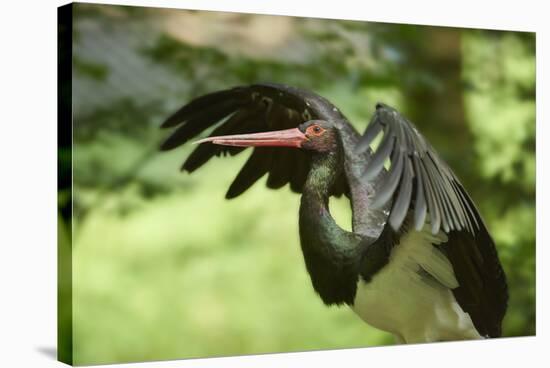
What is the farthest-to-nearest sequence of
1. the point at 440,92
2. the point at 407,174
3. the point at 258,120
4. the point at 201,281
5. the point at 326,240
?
the point at 440,92
the point at 258,120
the point at 326,240
the point at 201,281
the point at 407,174

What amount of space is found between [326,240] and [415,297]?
0.56 m

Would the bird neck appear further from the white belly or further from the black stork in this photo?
the white belly

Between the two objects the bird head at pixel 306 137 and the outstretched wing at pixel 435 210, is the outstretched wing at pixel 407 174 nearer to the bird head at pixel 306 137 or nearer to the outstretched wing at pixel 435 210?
the outstretched wing at pixel 435 210

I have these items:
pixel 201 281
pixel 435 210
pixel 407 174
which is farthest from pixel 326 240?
pixel 407 174

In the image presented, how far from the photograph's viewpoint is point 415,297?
5.55 metres

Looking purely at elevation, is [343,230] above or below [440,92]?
below

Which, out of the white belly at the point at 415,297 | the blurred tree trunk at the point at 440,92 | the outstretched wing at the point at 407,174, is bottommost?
the white belly at the point at 415,297

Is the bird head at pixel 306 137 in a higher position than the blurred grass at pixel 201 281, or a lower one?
higher

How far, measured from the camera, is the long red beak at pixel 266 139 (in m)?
5.42

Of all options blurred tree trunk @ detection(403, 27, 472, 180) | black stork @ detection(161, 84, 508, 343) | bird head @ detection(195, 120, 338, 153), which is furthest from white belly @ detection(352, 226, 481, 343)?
blurred tree trunk @ detection(403, 27, 472, 180)

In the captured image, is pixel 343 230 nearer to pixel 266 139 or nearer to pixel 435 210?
pixel 266 139

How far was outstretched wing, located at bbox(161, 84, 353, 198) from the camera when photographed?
17.7 feet

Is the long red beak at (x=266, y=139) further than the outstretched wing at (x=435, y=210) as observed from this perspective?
Yes

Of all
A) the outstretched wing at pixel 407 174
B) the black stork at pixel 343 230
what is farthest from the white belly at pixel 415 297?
the outstretched wing at pixel 407 174
